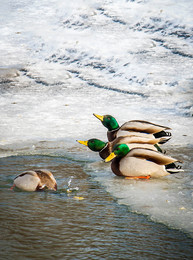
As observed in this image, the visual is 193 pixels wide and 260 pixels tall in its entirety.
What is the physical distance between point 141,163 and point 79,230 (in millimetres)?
1783

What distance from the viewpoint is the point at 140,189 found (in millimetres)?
5184

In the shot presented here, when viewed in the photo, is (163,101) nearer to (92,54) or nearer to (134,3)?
(92,54)

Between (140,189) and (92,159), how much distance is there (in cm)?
154

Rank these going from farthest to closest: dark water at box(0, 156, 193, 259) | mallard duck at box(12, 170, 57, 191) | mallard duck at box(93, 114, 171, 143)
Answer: mallard duck at box(93, 114, 171, 143) < mallard duck at box(12, 170, 57, 191) < dark water at box(0, 156, 193, 259)

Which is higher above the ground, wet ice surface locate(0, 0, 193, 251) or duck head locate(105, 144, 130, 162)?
duck head locate(105, 144, 130, 162)

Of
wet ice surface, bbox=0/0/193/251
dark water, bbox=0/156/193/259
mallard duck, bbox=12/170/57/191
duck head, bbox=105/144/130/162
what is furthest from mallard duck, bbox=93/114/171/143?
mallard duck, bbox=12/170/57/191

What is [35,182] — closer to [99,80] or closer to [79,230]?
[79,230]

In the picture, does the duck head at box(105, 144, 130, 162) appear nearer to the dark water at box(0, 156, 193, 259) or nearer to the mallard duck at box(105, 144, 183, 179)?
the mallard duck at box(105, 144, 183, 179)

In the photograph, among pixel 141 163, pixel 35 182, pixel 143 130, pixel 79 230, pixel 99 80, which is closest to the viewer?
pixel 79 230

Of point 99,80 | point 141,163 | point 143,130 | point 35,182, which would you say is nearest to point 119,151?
point 141,163

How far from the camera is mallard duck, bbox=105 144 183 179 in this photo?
5.46m

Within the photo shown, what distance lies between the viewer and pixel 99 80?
11.7 m

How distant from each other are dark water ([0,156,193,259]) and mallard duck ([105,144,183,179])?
0.52m

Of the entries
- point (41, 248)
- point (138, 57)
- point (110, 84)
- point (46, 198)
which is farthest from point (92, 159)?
point (138, 57)
